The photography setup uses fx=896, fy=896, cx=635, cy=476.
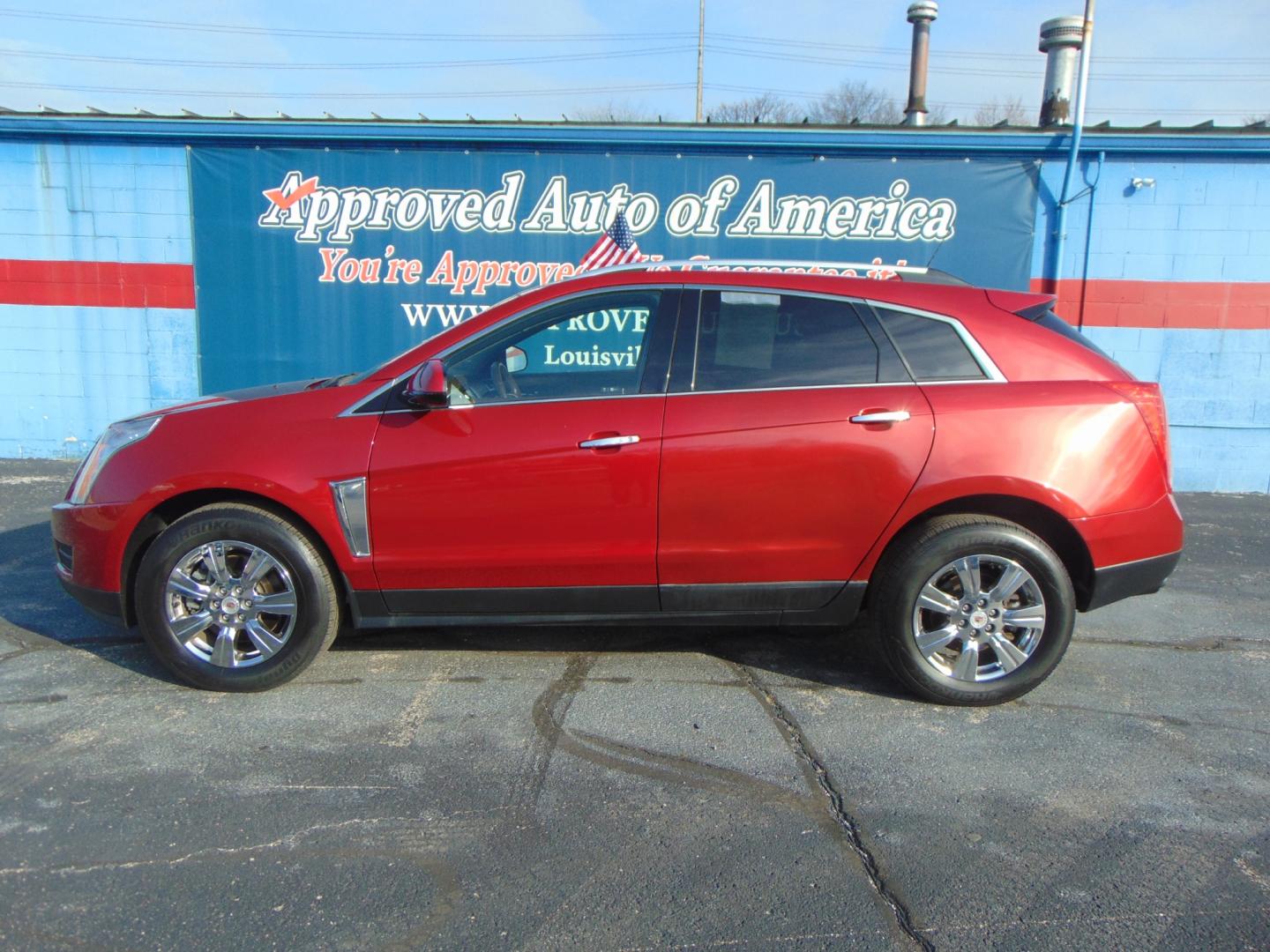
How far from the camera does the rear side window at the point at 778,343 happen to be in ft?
12.4

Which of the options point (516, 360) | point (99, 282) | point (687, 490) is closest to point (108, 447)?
point (516, 360)

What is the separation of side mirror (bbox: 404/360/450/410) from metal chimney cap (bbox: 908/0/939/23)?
1063cm

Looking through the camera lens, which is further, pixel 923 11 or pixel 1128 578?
pixel 923 11

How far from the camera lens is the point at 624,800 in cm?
307

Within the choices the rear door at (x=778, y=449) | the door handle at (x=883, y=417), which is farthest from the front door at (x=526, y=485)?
the door handle at (x=883, y=417)

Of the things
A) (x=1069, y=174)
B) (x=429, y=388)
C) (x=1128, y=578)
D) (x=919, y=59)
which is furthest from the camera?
(x=919, y=59)

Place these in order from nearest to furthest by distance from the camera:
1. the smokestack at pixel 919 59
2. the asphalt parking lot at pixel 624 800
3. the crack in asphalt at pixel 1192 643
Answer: the asphalt parking lot at pixel 624 800, the crack in asphalt at pixel 1192 643, the smokestack at pixel 919 59

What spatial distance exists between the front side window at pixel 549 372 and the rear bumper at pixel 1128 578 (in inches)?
83.3

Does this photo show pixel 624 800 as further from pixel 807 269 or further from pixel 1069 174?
pixel 1069 174

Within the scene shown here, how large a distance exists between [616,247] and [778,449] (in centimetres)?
550

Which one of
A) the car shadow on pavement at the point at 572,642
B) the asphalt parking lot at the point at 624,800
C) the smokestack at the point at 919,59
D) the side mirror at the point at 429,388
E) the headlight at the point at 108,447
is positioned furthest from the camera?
the smokestack at the point at 919,59

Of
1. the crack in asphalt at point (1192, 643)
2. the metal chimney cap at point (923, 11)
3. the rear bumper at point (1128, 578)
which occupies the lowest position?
the crack in asphalt at point (1192, 643)

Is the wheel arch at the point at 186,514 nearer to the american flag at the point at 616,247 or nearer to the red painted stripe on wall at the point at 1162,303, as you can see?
the american flag at the point at 616,247

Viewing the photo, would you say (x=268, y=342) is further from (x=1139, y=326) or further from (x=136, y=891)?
(x=1139, y=326)
